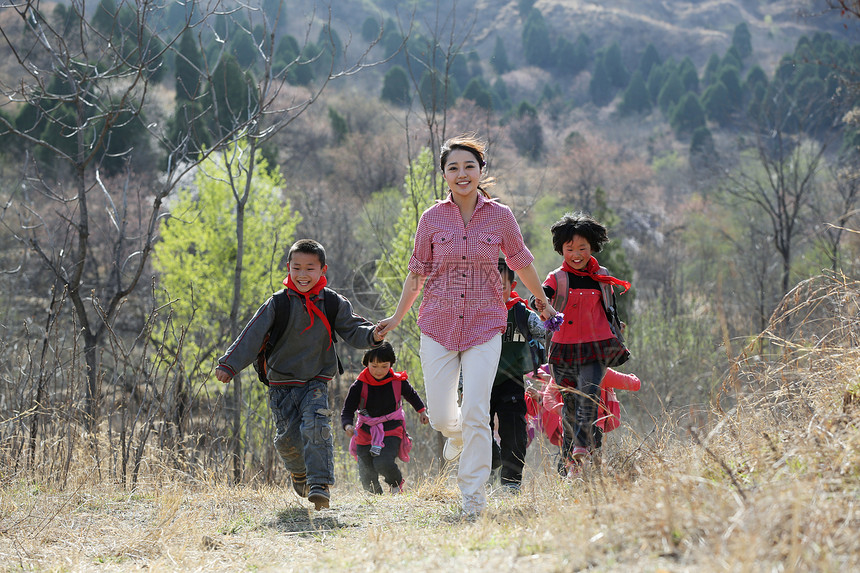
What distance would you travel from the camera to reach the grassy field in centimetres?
247

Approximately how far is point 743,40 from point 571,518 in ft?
323

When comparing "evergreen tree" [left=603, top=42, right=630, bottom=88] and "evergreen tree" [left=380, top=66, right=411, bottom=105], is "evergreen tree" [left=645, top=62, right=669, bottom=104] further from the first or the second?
"evergreen tree" [left=380, top=66, right=411, bottom=105]

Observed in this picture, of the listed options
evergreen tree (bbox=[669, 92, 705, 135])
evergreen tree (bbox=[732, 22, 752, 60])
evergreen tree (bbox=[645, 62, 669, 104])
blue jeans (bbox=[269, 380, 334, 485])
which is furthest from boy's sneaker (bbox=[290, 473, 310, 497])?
evergreen tree (bbox=[732, 22, 752, 60])

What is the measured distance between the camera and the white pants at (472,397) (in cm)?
401

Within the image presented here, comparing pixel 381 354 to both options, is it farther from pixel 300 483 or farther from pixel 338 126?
pixel 338 126

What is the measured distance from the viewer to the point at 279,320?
474cm

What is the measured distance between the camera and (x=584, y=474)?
371 cm

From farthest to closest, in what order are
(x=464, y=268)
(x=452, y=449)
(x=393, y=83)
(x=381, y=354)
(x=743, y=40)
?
(x=743, y=40), (x=393, y=83), (x=381, y=354), (x=452, y=449), (x=464, y=268)

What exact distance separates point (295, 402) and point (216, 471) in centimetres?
168

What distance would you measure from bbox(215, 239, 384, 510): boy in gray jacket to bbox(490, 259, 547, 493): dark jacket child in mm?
1151

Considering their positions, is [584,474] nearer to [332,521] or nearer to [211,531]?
[332,521]

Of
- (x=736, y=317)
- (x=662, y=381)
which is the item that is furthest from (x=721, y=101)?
(x=662, y=381)

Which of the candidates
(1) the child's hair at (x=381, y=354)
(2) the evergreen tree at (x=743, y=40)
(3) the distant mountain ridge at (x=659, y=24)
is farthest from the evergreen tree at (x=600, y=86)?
(1) the child's hair at (x=381, y=354)

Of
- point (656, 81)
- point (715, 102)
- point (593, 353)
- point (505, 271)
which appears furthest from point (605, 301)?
point (656, 81)
